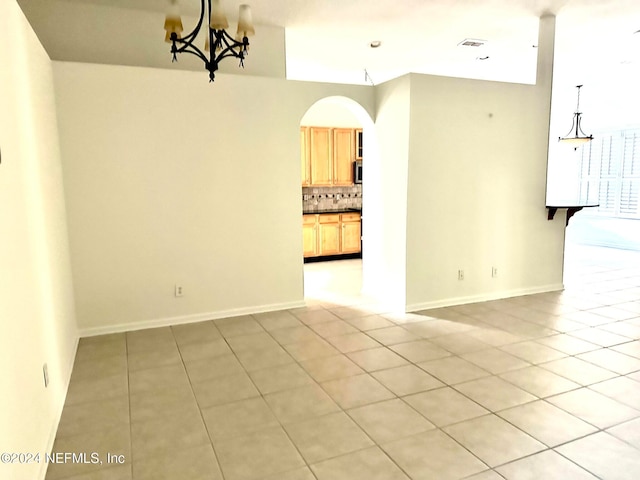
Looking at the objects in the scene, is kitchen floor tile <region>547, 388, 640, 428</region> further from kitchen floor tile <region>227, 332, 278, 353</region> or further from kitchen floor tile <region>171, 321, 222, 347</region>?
kitchen floor tile <region>171, 321, 222, 347</region>

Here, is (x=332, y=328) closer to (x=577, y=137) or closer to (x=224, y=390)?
(x=224, y=390)

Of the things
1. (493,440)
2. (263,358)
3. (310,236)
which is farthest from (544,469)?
(310,236)

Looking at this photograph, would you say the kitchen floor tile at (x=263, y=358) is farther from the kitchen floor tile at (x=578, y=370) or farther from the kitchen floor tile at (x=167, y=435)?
the kitchen floor tile at (x=578, y=370)

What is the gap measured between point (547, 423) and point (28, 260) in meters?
3.02

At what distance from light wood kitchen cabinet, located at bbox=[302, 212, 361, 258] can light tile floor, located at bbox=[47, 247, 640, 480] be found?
2.95 m

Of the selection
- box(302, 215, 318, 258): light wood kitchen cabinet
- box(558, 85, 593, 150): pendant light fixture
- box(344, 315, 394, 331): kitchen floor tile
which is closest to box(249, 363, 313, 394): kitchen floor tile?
box(344, 315, 394, 331): kitchen floor tile

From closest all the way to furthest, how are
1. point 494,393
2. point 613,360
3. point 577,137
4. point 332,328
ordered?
point 494,393 < point 613,360 < point 332,328 < point 577,137

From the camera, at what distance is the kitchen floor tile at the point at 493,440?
7.81ft

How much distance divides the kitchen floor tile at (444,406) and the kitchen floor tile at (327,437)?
1.55 feet

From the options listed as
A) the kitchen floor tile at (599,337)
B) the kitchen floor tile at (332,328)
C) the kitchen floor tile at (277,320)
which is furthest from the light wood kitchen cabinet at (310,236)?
the kitchen floor tile at (599,337)

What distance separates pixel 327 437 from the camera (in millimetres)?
2568

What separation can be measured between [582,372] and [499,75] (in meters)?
5.93

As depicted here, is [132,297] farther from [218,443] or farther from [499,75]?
[499,75]

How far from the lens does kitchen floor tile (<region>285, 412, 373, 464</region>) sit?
2436 millimetres
